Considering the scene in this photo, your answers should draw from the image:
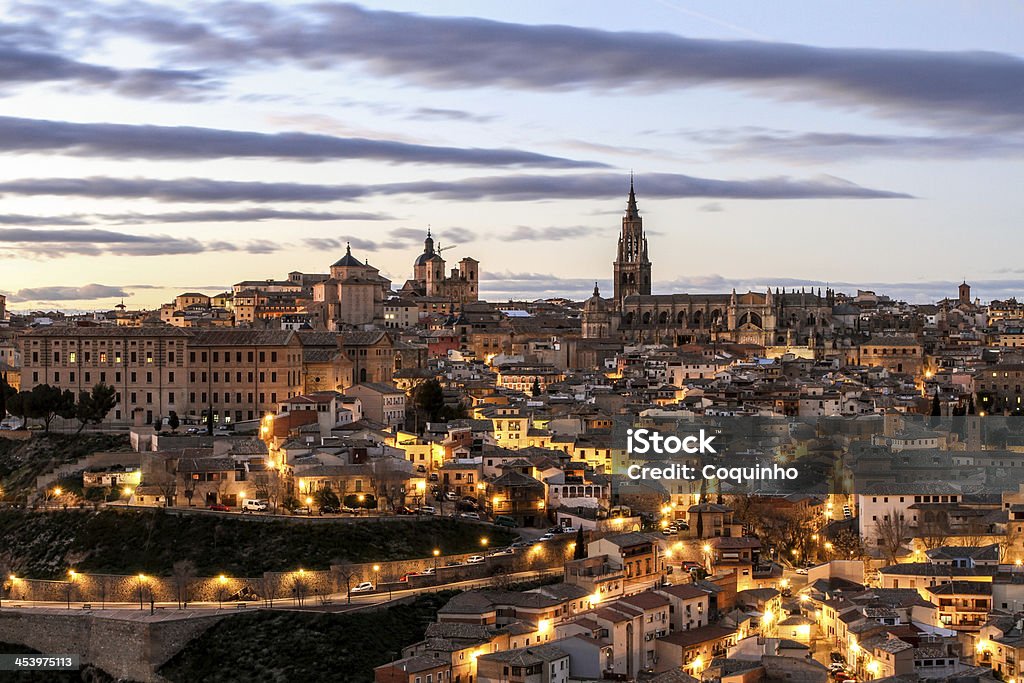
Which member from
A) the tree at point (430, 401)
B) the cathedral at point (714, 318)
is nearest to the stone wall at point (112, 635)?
the tree at point (430, 401)

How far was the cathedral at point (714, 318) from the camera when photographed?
6450 centimetres

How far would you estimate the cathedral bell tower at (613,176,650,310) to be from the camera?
79.0m

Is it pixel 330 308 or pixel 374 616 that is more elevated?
pixel 330 308

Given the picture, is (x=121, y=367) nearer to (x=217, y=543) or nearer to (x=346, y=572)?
(x=217, y=543)

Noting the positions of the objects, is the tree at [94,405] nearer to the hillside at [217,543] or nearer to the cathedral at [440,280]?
the hillside at [217,543]

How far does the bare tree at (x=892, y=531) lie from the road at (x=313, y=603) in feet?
19.8

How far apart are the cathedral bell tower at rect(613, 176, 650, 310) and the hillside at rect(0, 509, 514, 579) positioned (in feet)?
166

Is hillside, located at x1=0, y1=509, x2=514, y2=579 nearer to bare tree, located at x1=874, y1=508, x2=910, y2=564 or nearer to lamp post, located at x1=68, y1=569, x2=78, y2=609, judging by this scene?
lamp post, located at x1=68, y1=569, x2=78, y2=609

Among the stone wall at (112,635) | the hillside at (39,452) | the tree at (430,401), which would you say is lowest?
the stone wall at (112,635)

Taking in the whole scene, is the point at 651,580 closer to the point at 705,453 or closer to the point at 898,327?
the point at 705,453

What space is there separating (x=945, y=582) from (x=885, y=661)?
3899 millimetres

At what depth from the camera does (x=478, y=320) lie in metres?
67.3

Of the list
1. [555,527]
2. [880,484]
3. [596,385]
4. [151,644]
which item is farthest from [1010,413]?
[151,644]

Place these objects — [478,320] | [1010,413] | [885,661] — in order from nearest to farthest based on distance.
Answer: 1. [885,661]
2. [1010,413]
3. [478,320]
